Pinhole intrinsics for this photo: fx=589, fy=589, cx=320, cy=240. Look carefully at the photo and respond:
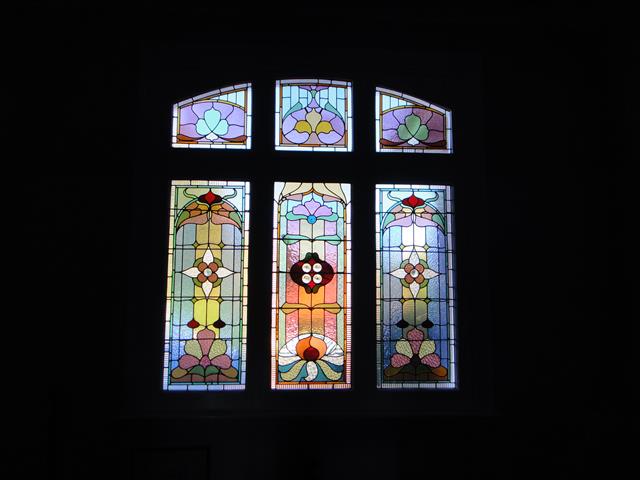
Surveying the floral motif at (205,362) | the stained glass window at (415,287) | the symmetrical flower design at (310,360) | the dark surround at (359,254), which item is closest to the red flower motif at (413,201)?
the stained glass window at (415,287)

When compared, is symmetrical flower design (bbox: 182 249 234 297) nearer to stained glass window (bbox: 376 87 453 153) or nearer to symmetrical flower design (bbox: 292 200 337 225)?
symmetrical flower design (bbox: 292 200 337 225)

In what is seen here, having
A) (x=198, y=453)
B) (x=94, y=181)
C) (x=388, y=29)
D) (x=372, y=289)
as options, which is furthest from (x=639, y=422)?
(x=94, y=181)

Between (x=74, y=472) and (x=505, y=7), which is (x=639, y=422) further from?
(x=74, y=472)

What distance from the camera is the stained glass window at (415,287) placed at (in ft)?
9.73

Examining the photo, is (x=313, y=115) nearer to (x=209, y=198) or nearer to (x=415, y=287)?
(x=209, y=198)

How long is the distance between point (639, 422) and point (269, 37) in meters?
2.62

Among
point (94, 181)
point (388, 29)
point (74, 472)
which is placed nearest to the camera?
point (74, 472)

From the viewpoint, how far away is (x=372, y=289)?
2977mm

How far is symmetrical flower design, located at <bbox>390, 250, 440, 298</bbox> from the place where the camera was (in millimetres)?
3018

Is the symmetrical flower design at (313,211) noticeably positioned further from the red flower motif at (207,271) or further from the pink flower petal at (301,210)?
the red flower motif at (207,271)

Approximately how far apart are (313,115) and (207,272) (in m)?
1.00

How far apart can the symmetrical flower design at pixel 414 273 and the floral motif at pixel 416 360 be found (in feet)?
0.74

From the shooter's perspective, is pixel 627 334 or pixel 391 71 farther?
pixel 391 71

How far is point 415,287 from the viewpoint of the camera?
3018 mm
